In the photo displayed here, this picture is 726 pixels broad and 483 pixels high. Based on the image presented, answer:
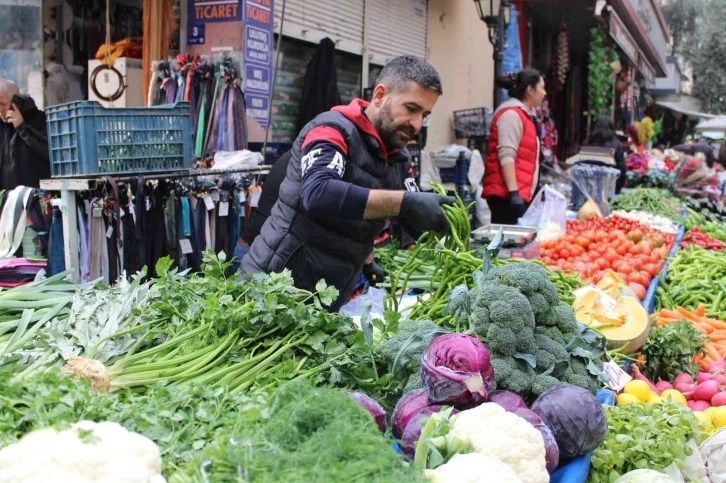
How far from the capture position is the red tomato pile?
5.29 m

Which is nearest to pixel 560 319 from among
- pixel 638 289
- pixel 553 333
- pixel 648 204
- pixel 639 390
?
pixel 553 333

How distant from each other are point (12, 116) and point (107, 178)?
78.4 inches

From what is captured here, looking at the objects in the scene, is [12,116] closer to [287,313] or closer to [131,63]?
[131,63]

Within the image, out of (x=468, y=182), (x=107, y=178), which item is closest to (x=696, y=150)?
(x=468, y=182)

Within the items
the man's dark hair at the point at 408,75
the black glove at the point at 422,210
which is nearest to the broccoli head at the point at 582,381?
the black glove at the point at 422,210

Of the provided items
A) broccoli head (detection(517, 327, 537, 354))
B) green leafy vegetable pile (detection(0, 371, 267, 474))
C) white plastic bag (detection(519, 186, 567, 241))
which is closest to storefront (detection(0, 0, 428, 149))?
white plastic bag (detection(519, 186, 567, 241))

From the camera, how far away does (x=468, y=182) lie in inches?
399

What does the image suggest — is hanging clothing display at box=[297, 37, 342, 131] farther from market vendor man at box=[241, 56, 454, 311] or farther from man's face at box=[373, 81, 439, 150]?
man's face at box=[373, 81, 439, 150]

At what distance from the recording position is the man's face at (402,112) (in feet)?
10.6

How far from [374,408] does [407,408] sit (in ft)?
0.32

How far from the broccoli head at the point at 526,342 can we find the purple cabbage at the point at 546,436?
0.90 feet

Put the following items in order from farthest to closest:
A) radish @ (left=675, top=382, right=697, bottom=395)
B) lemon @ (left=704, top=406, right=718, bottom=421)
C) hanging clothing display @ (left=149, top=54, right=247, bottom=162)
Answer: hanging clothing display @ (left=149, top=54, right=247, bottom=162) < radish @ (left=675, top=382, right=697, bottom=395) < lemon @ (left=704, top=406, right=718, bottom=421)

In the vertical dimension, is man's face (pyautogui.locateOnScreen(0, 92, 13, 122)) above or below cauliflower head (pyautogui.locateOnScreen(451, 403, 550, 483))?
above

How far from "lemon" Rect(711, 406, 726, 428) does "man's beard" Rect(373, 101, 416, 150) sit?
2.01 m
